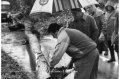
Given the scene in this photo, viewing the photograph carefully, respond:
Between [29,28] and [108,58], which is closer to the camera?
[108,58]

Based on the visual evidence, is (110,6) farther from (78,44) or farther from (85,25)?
(78,44)

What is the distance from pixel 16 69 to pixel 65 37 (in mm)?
4833

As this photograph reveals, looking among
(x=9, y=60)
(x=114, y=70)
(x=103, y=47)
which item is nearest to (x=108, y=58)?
(x=103, y=47)

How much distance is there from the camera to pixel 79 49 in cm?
552

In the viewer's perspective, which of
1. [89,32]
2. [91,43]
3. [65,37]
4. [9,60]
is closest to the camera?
[65,37]

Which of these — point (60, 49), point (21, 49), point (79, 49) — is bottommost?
point (21, 49)

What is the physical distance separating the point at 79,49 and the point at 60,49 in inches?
18.8

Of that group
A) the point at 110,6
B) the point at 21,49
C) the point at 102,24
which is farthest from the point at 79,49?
the point at 21,49

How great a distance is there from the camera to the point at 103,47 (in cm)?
1127

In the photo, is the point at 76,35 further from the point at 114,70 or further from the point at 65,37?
the point at 114,70

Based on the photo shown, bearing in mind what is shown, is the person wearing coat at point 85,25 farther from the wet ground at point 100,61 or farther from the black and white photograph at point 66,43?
the wet ground at point 100,61

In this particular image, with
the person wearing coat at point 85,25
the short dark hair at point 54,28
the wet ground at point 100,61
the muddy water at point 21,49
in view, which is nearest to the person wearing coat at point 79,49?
the short dark hair at point 54,28

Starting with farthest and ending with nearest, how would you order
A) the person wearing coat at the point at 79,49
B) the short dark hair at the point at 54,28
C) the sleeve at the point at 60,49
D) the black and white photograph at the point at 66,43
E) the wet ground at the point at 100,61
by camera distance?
1. the wet ground at the point at 100,61
2. the short dark hair at the point at 54,28
3. the black and white photograph at the point at 66,43
4. the person wearing coat at the point at 79,49
5. the sleeve at the point at 60,49

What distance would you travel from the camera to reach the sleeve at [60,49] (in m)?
5.11
